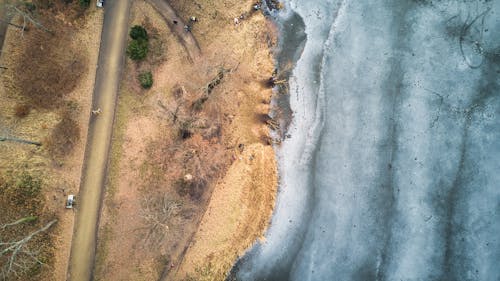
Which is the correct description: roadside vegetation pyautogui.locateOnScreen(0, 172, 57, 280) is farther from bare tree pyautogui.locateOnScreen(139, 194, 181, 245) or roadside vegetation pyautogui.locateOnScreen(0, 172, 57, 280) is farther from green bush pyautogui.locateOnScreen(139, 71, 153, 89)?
green bush pyautogui.locateOnScreen(139, 71, 153, 89)

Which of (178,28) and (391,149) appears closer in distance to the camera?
(178,28)

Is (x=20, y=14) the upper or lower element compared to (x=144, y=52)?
upper

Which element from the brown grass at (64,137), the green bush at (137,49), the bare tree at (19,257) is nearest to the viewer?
the bare tree at (19,257)

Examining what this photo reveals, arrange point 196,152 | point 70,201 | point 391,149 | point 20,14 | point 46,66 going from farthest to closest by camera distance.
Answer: point 391,149
point 196,152
point 46,66
point 20,14
point 70,201

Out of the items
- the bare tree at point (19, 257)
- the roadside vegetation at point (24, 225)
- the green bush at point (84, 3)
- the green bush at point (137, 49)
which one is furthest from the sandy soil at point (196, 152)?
the bare tree at point (19, 257)

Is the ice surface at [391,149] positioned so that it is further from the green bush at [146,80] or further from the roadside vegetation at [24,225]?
the roadside vegetation at [24,225]

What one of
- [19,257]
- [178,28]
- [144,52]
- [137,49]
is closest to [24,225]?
[19,257]

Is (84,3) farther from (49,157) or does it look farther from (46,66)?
(49,157)
